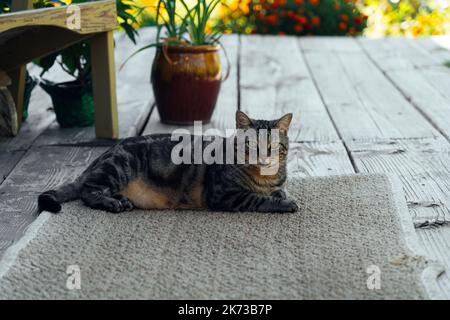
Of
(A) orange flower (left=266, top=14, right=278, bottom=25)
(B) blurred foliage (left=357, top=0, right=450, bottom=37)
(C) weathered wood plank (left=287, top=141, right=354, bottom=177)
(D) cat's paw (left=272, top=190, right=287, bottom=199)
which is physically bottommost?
(B) blurred foliage (left=357, top=0, right=450, bottom=37)

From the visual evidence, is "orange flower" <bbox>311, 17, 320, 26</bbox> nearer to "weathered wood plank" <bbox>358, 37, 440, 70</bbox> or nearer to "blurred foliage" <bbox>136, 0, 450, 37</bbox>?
"blurred foliage" <bbox>136, 0, 450, 37</bbox>

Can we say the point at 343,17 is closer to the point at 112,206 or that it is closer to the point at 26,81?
the point at 26,81

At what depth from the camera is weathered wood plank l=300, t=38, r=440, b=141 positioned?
3.59m

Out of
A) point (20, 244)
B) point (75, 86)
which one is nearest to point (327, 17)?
point (75, 86)

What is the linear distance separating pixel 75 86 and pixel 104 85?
0.94 feet

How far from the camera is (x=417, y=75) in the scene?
4.76m

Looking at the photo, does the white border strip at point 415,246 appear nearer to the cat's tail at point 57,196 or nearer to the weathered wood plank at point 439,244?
the weathered wood plank at point 439,244

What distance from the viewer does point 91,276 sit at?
76.4 inches

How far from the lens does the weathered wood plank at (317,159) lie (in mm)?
3000

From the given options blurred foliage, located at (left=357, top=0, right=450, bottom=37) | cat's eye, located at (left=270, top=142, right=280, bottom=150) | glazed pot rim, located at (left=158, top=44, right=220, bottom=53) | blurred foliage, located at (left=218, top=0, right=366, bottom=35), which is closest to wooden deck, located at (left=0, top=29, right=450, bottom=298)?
glazed pot rim, located at (left=158, top=44, right=220, bottom=53)

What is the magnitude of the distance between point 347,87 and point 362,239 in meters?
2.46

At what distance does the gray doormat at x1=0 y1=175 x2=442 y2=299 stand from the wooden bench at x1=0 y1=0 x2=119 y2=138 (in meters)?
0.88

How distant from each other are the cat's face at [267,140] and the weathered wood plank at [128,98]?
1.14 metres

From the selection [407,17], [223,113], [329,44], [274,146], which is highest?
[274,146]
